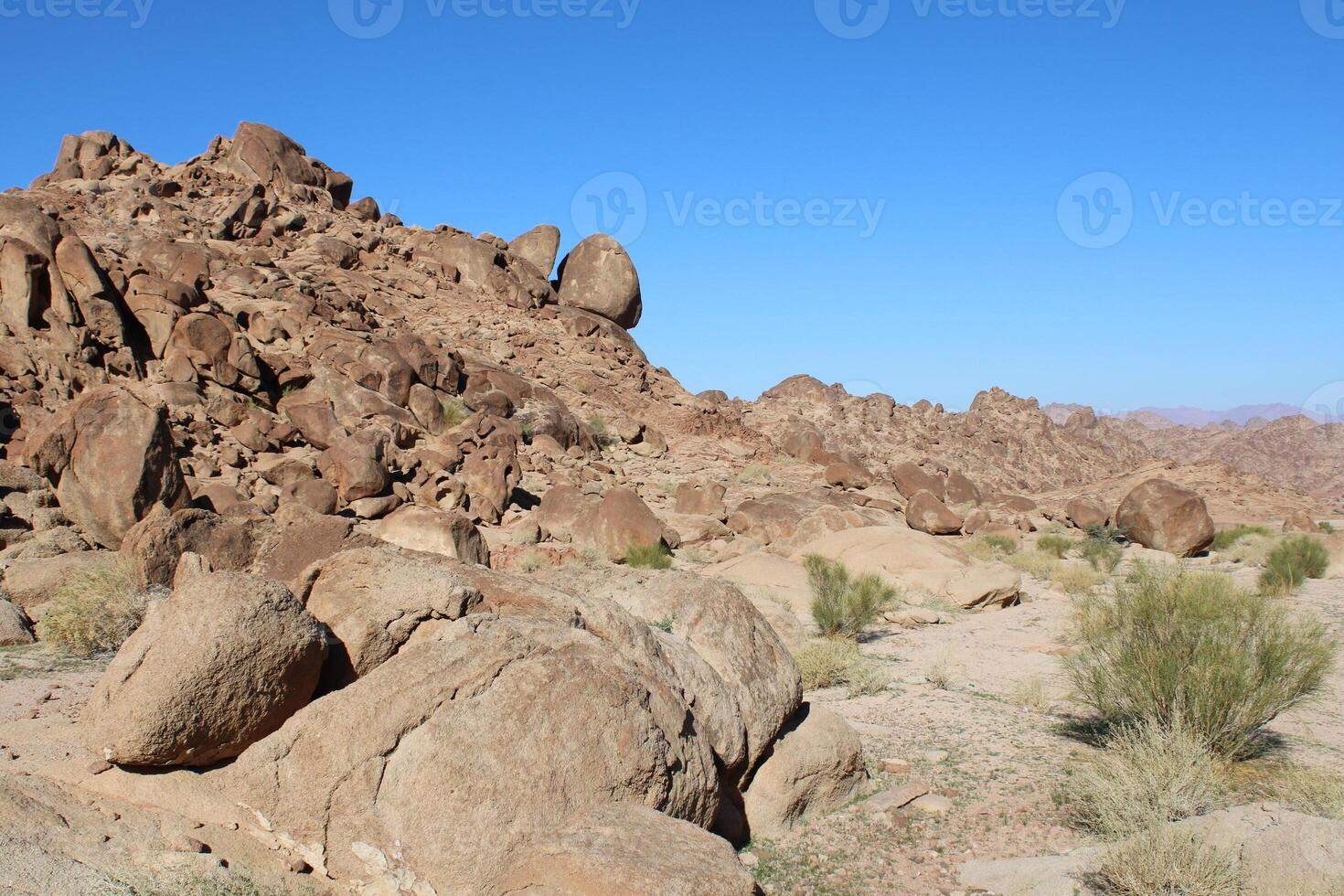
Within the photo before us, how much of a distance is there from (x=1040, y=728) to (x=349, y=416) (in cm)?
1836

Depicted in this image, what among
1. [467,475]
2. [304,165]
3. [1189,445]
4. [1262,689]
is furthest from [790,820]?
[1189,445]

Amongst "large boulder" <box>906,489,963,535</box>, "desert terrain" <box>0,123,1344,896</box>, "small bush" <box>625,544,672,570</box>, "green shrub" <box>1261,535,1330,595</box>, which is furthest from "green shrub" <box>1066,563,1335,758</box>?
"large boulder" <box>906,489,963,535</box>

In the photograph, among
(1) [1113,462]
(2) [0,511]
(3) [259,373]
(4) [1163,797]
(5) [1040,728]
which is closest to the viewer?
(4) [1163,797]

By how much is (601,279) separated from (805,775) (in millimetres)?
33712

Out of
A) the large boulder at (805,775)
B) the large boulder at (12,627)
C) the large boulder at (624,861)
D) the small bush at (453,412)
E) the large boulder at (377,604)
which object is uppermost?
the small bush at (453,412)

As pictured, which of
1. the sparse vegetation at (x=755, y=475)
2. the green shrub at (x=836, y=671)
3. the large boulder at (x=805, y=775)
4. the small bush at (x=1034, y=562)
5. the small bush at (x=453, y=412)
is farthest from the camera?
the sparse vegetation at (x=755, y=475)

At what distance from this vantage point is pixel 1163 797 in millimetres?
6254

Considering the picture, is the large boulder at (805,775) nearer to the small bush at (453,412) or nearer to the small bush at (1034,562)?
the small bush at (1034,562)

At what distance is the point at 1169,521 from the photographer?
2503 centimetres

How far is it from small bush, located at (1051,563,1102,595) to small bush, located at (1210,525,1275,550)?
27.1 feet

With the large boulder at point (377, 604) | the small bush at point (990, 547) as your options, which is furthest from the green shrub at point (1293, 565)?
the large boulder at point (377, 604)

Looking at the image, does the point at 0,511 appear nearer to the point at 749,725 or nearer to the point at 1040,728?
the point at 749,725

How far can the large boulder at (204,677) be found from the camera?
499 cm

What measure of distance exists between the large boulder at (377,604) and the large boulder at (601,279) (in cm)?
3331
